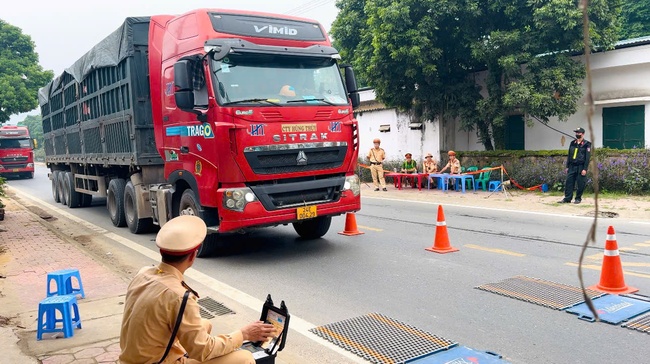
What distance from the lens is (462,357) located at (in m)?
4.10

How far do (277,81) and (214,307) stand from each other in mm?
3268

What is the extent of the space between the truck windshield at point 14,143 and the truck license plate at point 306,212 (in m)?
32.3

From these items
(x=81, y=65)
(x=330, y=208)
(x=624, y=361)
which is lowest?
(x=624, y=361)

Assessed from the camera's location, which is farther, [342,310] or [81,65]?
[81,65]

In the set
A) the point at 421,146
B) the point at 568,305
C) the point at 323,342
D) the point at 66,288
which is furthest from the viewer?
the point at 421,146

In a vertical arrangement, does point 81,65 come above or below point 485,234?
above

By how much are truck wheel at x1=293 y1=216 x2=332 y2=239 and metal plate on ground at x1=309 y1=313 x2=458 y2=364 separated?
3821mm

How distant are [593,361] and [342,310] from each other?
231 cm

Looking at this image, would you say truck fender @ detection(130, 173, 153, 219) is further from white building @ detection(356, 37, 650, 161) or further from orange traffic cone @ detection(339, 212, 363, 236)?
white building @ detection(356, 37, 650, 161)

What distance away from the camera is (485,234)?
910 centimetres

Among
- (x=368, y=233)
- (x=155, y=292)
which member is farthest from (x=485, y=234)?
(x=155, y=292)

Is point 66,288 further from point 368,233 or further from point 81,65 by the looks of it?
point 81,65

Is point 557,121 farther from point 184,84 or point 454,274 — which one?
point 184,84

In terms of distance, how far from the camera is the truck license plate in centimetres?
732
